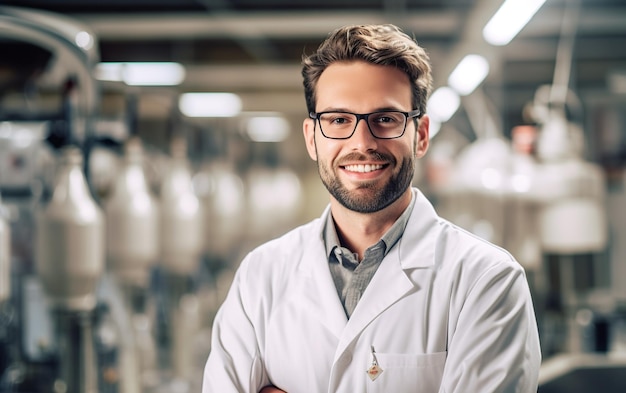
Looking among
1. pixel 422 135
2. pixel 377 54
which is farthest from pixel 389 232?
pixel 377 54

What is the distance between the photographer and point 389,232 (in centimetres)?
119

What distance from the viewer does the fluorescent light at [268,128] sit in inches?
197

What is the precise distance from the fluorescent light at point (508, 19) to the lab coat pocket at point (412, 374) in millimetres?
1146

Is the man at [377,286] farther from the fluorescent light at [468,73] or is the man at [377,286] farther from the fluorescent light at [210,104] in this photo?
the fluorescent light at [210,104]

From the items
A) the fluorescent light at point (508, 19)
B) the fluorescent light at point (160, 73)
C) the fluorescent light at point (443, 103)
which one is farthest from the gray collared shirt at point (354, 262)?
the fluorescent light at point (160, 73)

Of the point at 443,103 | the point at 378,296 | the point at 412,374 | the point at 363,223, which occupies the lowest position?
the point at 412,374

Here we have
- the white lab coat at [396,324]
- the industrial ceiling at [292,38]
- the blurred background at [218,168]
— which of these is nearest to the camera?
the white lab coat at [396,324]

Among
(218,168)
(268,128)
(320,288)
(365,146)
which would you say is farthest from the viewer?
(268,128)

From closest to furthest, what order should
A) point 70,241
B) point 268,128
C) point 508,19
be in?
point 70,241, point 508,19, point 268,128

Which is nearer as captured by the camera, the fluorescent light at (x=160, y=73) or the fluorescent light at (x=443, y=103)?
the fluorescent light at (x=443, y=103)

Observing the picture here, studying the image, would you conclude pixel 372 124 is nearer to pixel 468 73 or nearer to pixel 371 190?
pixel 371 190

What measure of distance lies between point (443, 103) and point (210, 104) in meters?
1.81

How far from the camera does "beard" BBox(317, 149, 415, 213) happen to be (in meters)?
1.10

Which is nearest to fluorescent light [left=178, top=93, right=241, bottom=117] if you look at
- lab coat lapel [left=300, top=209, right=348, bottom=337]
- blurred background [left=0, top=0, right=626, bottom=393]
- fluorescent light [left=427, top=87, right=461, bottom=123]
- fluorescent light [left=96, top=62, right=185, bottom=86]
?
blurred background [left=0, top=0, right=626, bottom=393]
